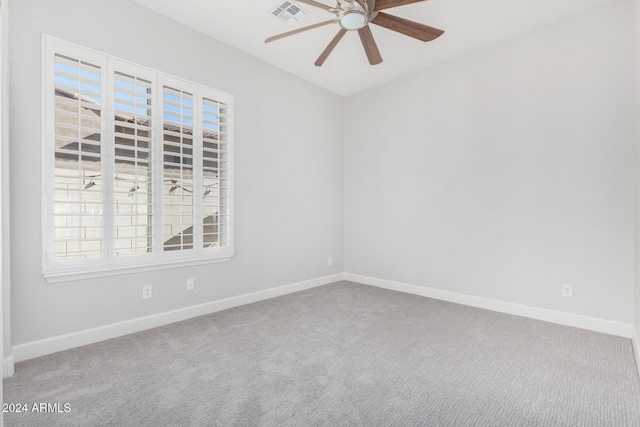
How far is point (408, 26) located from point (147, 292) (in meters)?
3.03

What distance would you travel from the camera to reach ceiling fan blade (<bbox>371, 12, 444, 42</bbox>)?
8.18 ft

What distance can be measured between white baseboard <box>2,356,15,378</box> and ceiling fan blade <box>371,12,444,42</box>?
133 inches

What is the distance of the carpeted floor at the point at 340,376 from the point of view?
1.86 meters

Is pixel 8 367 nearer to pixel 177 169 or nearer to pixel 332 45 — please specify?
pixel 177 169

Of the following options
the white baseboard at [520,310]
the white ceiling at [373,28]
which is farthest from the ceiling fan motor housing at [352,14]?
the white baseboard at [520,310]

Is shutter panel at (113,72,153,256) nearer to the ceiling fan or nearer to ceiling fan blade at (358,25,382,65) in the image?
the ceiling fan

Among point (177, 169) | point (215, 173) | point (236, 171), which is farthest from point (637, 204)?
point (177, 169)

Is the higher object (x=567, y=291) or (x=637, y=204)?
(x=637, y=204)

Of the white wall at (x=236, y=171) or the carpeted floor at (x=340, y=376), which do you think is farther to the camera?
the white wall at (x=236, y=171)

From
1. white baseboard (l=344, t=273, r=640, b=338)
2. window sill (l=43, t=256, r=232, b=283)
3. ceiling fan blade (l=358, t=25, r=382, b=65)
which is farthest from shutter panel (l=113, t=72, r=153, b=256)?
white baseboard (l=344, t=273, r=640, b=338)

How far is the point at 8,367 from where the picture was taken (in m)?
2.22

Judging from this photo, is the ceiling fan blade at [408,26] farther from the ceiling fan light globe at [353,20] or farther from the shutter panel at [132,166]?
the shutter panel at [132,166]

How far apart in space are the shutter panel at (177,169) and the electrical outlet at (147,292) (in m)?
0.37

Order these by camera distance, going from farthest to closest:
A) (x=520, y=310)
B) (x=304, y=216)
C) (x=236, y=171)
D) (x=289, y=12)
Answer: (x=304, y=216)
(x=236, y=171)
(x=520, y=310)
(x=289, y=12)
